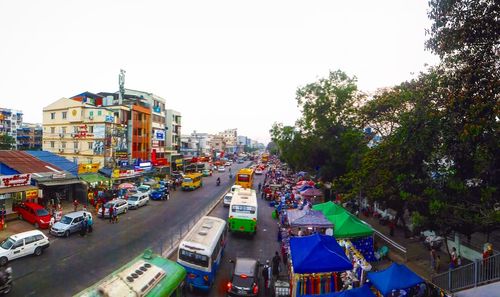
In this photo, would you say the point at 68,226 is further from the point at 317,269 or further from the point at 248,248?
the point at 317,269

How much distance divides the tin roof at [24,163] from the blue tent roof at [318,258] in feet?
88.5

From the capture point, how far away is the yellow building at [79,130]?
43.6 meters

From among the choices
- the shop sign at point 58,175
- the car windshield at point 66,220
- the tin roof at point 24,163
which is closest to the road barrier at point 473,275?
the car windshield at point 66,220

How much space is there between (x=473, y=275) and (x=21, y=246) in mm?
20922

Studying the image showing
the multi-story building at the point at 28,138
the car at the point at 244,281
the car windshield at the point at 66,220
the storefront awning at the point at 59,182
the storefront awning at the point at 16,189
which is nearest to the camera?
the car at the point at 244,281

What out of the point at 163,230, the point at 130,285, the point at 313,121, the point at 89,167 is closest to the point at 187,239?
the point at 130,285

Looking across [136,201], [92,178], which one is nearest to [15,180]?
[92,178]

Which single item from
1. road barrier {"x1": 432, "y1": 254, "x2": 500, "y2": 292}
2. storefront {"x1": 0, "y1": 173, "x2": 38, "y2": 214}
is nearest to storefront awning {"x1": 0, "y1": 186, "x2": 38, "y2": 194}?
storefront {"x1": 0, "y1": 173, "x2": 38, "y2": 214}

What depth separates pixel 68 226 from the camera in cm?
2148

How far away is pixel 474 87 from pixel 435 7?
2.97 m

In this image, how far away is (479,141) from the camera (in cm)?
1062

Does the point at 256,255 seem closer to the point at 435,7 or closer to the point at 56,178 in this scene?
the point at 435,7

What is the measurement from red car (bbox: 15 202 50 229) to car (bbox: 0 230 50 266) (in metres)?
6.40

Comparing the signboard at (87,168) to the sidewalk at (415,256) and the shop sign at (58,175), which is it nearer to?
the shop sign at (58,175)
